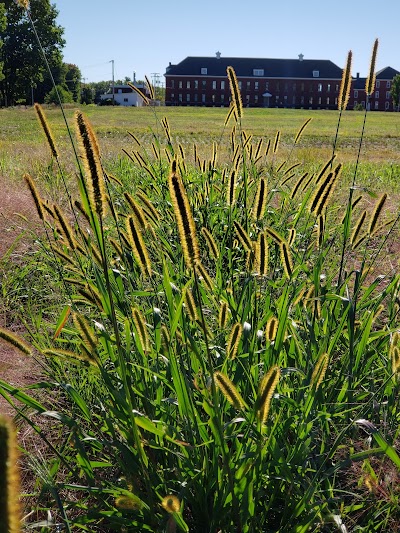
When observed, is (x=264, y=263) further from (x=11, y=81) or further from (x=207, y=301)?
(x=11, y=81)

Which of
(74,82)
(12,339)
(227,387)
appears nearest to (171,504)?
(227,387)

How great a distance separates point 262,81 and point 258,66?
94.2 inches

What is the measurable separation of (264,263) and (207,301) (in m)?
0.78

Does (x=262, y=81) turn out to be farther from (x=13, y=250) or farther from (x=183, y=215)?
(x=183, y=215)

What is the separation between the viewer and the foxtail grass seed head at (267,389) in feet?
3.90

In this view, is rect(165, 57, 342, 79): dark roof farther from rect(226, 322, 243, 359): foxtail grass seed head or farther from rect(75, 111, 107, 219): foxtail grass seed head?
rect(75, 111, 107, 219): foxtail grass seed head

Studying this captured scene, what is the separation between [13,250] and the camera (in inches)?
176

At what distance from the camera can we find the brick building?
84562mm

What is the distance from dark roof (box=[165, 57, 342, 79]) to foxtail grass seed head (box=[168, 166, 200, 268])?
8799 cm

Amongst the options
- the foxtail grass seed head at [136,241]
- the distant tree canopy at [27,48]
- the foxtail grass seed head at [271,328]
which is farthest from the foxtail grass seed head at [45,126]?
the distant tree canopy at [27,48]

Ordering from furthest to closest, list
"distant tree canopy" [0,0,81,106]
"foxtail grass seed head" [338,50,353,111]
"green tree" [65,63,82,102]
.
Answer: "green tree" [65,63,82,102], "distant tree canopy" [0,0,81,106], "foxtail grass seed head" [338,50,353,111]

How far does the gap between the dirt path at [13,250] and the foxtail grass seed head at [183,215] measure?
1.43 meters

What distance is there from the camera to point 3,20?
138ft

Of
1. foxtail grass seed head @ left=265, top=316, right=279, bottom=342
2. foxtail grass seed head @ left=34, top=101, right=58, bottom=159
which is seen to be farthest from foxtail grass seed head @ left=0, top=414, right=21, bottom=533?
foxtail grass seed head @ left=34, top=101, right=58, bottom=159
